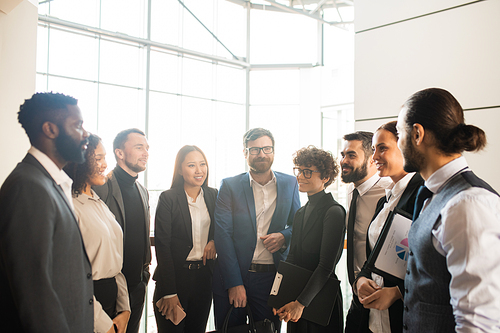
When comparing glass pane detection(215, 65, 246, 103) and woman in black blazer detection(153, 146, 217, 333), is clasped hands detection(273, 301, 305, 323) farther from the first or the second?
glass pane detection(215, 65, 246, 103)

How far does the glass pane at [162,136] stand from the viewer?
1058cm

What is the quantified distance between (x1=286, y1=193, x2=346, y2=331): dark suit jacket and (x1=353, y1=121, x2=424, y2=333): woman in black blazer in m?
0.22

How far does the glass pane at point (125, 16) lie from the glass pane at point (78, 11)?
22 cm

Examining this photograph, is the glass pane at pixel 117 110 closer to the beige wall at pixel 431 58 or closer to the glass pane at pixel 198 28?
the glass pane at pixel 198 28

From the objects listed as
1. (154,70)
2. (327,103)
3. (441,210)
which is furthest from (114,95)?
(441,210)

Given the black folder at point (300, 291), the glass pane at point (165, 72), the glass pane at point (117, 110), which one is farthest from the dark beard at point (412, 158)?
the glass pane at point (165, 72)

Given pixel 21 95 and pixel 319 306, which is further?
pixel 21 95

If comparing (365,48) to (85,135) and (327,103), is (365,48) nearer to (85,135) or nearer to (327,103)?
(85,135)

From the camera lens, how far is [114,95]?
1012 centimetres

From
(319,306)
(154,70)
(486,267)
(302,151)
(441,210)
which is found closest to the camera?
(486,267)

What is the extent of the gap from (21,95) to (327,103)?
10.9 meters

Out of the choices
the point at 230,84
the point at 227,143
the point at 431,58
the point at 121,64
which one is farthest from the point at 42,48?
the point at 431,58

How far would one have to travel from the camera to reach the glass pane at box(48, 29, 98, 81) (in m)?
9.17

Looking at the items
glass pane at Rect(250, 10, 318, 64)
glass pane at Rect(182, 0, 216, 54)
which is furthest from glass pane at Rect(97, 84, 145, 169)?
glass pane at Rect(250, 10, 318, 64)
